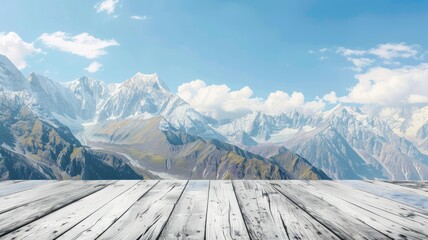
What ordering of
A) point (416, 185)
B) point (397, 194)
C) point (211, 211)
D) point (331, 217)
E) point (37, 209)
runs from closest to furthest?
point (331, 217), point (211, 211), point (37, 209), point (397, 194), point (416, 185)

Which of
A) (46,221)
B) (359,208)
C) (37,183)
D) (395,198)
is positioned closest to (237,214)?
(359,208)

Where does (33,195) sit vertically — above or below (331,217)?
above

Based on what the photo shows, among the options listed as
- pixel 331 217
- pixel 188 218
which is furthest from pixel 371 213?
pixel 188 218

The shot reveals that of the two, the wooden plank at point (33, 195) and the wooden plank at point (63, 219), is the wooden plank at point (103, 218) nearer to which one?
the wooden plank at point (63, 219)

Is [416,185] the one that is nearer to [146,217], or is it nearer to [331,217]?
[331,217]

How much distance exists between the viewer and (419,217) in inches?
221

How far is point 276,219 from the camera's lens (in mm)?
5312

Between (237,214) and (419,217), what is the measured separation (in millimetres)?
2943

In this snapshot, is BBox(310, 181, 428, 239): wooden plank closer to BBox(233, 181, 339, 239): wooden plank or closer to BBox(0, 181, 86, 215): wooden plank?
BBox(233, 181, 339, 239): wooden plank

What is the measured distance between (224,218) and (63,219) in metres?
2.45

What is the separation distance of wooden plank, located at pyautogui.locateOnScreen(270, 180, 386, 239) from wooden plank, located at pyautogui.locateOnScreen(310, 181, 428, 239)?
15cm

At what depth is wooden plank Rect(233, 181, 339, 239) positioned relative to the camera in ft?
14.9

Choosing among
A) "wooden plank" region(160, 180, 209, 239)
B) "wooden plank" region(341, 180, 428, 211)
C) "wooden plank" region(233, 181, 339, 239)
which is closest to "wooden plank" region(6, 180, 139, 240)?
"wooden plank" region(160, 180, 209, 239)

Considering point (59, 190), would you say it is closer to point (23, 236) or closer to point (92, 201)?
point (92, 201)
